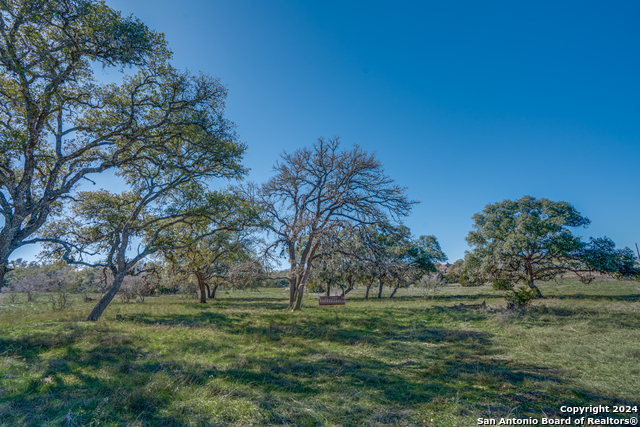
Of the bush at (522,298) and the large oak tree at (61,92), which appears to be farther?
the bush at (522,298)

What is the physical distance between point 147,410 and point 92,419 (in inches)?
27.0

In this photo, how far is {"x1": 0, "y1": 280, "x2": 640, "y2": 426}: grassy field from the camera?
411 centimetres

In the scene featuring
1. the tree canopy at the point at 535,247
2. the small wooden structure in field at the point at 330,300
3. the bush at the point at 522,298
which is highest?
the tree canopy at the point at 535,247

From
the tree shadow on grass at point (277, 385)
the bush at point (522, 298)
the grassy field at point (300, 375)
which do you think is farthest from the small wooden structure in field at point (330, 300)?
the tree shadow on grass at point (277, 385)

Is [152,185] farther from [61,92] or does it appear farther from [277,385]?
[277,385]

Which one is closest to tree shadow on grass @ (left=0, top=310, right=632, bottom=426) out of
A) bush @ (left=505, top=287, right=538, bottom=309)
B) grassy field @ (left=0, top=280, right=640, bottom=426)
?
grassy field @ (left=0, top=280, right=640, bottom=426)

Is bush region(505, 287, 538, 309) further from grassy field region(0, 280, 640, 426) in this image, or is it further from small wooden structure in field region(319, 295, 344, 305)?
small wooden structure in field region(319, 295, 344, 305)

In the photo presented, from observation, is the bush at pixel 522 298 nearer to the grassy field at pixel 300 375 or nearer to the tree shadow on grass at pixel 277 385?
the grassy field at pixel 300 375

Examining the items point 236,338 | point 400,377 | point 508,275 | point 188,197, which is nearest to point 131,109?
point 188,197

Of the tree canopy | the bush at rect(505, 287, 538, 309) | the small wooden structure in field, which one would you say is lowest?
the small wooden structure in field

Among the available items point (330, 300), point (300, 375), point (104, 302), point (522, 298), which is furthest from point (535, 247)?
point (104, 302)

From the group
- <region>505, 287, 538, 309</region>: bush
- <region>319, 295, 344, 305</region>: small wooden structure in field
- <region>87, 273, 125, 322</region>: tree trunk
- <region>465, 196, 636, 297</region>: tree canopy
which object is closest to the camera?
<region>87, 273, 125, 322</region>: tree trunk

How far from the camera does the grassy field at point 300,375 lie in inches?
162

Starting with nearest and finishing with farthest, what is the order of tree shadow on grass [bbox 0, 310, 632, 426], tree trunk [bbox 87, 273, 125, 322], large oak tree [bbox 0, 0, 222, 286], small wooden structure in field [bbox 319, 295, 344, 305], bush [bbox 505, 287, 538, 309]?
tree shadow on grass [bbox 0, 310, 632, 426] → large oak tree [bbox 0, 0, 222, 286] → tree trunk [bbox 87, 273, 125, 322] → bush [bbox 505, 287, 538, 309] → small wooden structure in field [bbox 319, 295, 344, 305]
